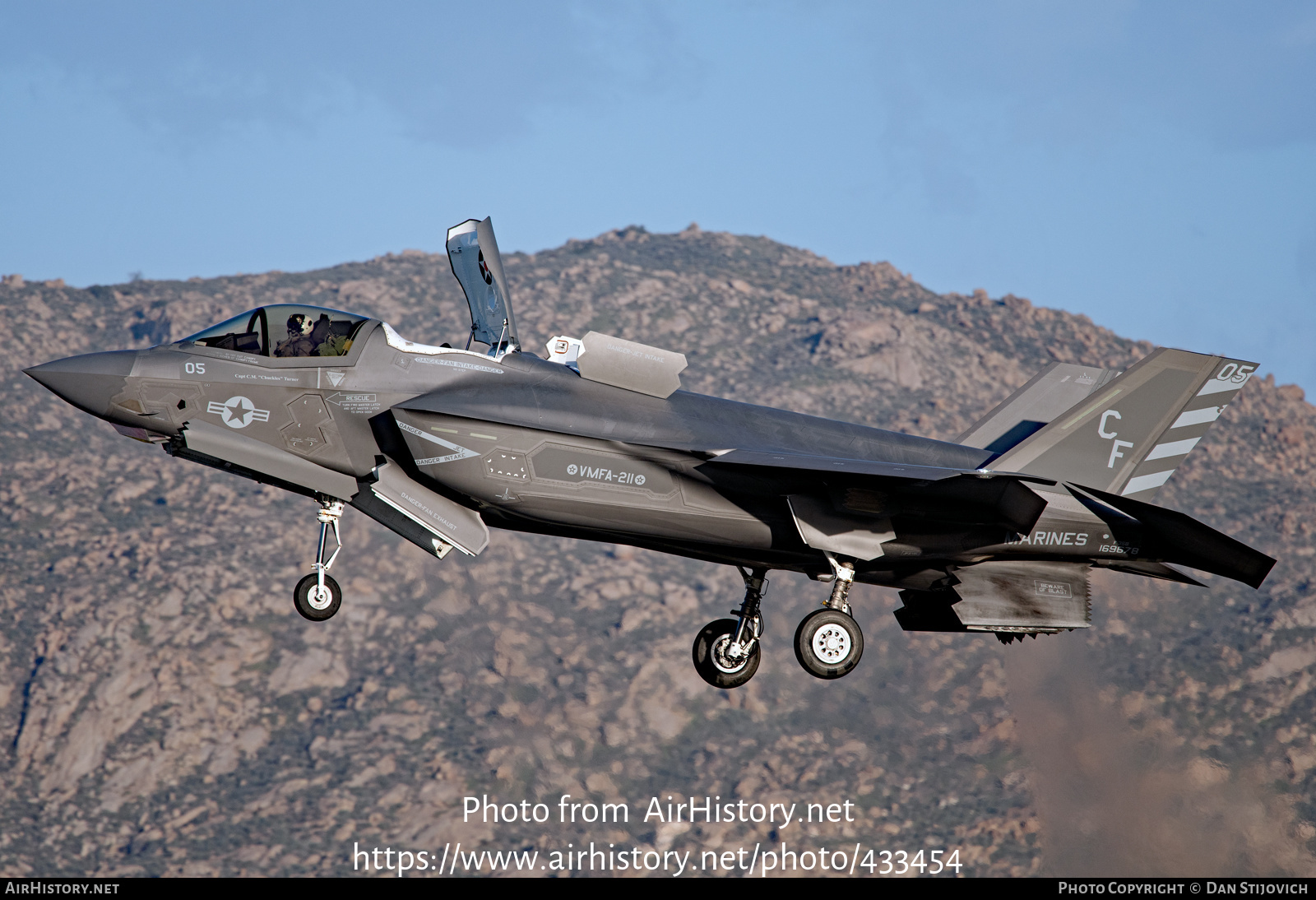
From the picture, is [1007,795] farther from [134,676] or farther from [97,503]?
[97,503]

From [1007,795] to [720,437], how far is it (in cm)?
9826

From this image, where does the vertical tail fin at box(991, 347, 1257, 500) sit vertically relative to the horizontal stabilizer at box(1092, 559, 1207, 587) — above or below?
above

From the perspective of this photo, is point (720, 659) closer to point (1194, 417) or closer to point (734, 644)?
point (734, 644)

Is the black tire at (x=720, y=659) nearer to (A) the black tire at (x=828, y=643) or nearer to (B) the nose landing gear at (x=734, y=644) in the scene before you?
(B) the nose landing gear at (x=734, y=644)

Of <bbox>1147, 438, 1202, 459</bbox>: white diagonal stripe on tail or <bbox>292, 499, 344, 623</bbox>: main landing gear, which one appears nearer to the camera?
<bbox>292, 499, 344, 623</bbox>: main landing gear

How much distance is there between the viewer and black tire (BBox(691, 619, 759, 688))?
22.5 metres

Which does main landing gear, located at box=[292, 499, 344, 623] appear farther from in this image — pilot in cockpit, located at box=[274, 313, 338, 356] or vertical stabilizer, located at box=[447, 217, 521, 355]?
vertical stabilizer, located at box=[447, 217, 521, 355]

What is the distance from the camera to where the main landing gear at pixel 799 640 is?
2025 cm

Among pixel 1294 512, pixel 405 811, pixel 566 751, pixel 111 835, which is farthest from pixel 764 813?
pixel 1294 512

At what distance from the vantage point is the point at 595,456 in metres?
19.0

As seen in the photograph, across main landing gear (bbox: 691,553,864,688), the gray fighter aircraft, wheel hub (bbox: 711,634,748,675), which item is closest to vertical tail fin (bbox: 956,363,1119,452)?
the gray fighter aircraft

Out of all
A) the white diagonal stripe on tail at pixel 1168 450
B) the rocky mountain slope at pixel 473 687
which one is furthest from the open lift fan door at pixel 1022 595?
the rocky mountain slope at pixel 473 687

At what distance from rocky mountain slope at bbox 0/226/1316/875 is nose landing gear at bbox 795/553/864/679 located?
66.4m

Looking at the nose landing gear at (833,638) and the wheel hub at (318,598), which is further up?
the nose landing gear at (833,638)
